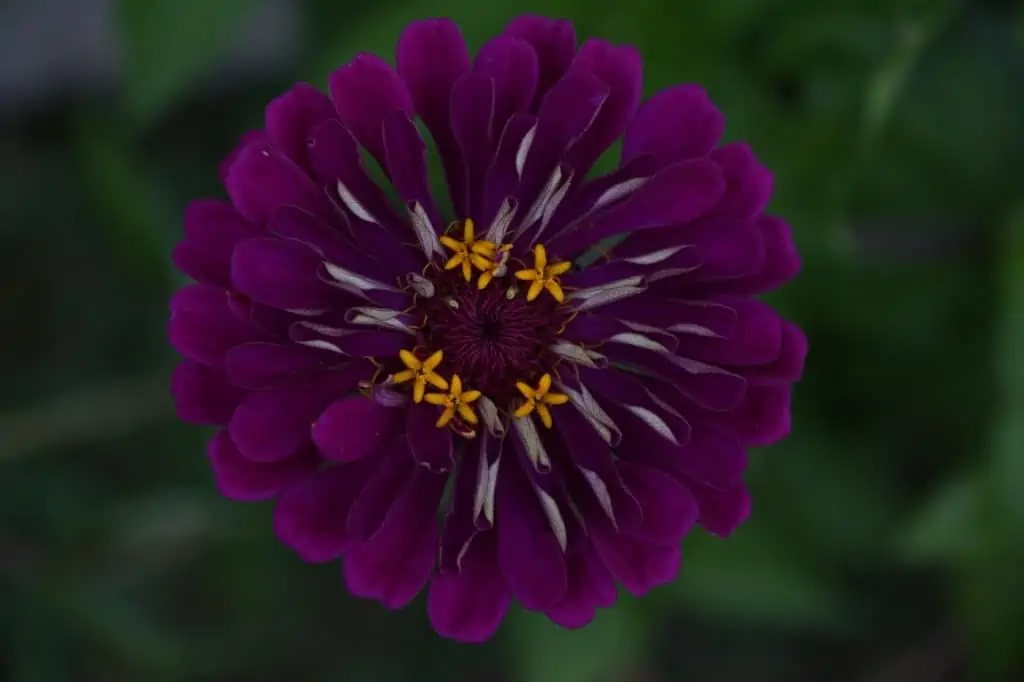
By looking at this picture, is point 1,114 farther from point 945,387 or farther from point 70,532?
point 945,387

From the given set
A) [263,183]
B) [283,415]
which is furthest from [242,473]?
[263,183]

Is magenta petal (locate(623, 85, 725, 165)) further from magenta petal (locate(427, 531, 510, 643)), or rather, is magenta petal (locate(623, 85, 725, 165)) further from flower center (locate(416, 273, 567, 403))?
magenta petal (locate(427, 531, 510, 643))

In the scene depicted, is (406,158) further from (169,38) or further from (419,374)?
(169,38)

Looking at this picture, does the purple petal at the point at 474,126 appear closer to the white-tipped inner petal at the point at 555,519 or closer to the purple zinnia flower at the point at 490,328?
the purple zinnia flower at the point at 490,328

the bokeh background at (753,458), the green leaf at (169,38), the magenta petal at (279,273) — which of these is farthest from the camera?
the bokeh background at (753,458)

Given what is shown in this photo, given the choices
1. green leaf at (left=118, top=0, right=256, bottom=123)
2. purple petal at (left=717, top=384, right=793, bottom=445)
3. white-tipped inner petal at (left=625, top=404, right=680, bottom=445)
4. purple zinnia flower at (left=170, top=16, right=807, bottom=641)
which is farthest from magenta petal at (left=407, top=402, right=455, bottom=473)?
green leaf at (left=118, top=0, right=256, bottom=123)

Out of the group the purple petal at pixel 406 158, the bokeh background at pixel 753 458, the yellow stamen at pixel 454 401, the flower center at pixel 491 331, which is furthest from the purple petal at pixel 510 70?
the bokeh background at pixel 753 458

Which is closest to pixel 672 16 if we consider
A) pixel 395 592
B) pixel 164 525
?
pixel 395 592
